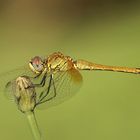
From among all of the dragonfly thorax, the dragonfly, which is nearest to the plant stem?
the dragonfly

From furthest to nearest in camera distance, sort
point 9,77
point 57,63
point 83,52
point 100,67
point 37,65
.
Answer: point 83,52 → point 100,67 → point 57,63 → point 37,65 → point 9,77

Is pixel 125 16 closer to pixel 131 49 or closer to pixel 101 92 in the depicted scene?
pixel 131 49

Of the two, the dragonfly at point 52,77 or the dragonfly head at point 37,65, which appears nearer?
the dragonfly at point 52,77

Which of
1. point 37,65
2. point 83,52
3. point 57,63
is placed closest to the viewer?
point 37,65

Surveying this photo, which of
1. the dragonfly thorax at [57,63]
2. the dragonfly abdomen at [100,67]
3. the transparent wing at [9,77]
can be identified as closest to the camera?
the transparent wing at [9,77]

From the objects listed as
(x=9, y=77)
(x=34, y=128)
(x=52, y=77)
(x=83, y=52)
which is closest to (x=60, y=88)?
(x=52, y=77)

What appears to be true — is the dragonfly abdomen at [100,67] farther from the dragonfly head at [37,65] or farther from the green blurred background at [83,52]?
the dragonfly head at [37,65]

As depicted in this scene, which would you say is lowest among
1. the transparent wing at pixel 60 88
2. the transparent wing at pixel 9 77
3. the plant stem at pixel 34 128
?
the plant stem at pixel 34 128

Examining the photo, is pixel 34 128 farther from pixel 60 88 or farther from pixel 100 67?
pixel 100 67

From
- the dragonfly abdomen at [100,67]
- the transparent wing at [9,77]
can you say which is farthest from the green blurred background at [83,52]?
the transparent wing at [9,77]
